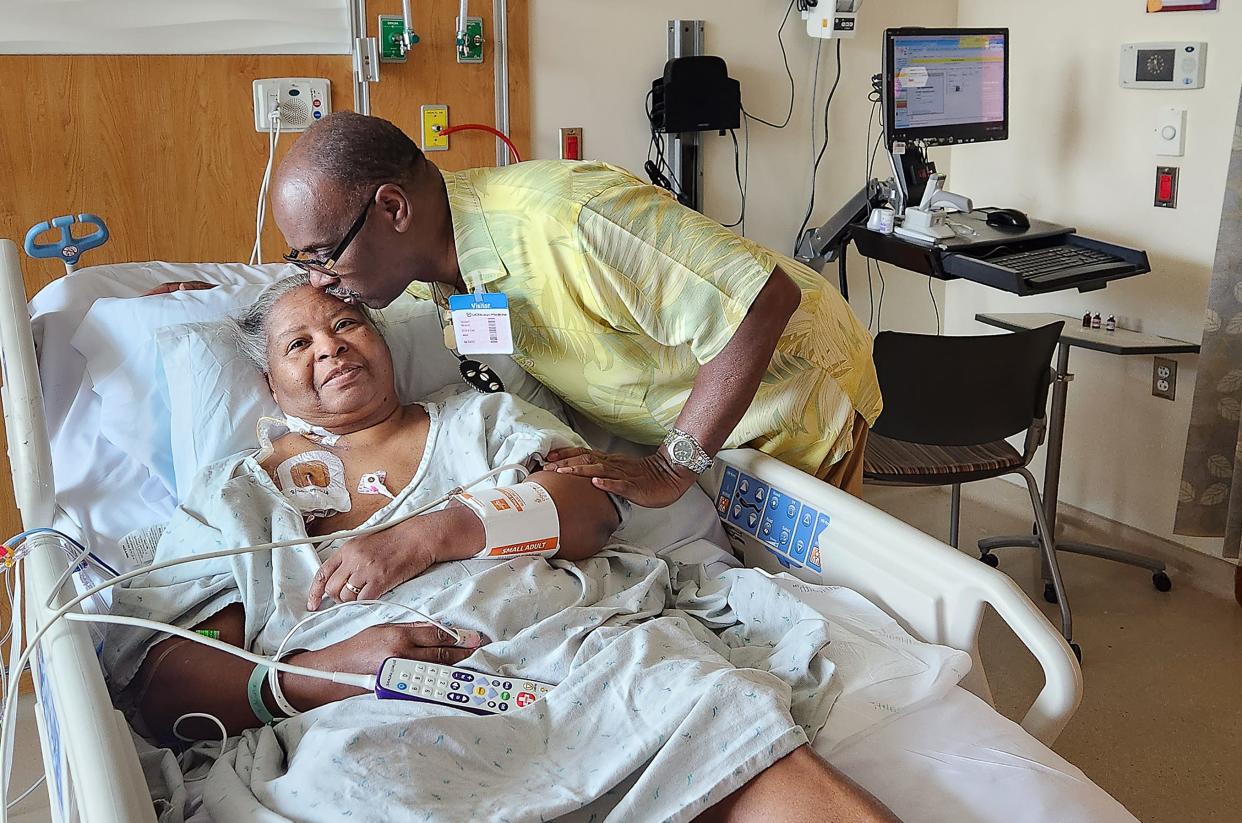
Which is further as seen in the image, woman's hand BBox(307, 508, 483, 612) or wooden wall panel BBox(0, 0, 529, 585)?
wooden wall panel BBox(0, 0, 529, 585)

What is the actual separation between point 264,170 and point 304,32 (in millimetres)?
335

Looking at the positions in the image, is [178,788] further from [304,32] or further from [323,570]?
[304,32]

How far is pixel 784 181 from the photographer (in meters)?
3.47

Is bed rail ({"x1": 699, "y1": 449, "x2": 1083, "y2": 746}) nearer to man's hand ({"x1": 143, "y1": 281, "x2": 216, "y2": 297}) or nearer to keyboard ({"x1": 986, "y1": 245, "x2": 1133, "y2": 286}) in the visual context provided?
man's hand ({"x1": 143, "y1": 281, "x2": 216, "y2": 297})

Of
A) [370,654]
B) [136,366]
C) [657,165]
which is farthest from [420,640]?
[657,165]

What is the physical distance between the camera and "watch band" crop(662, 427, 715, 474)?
5.46 feet

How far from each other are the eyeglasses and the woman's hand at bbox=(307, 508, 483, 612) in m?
0.38

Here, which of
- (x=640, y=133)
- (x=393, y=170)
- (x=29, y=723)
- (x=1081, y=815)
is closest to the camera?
(x=1081, y=815)

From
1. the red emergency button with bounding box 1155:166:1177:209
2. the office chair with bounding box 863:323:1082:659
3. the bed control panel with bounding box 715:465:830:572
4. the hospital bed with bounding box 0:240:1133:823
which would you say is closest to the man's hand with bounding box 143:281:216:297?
the hospital bed with bounding box 0:240:1133:823

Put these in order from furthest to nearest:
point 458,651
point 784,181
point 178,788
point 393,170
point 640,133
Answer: point 784,181, point 640,133, point 393,170, point 458,651, point 178,788

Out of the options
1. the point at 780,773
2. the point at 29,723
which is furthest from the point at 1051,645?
the point at 29,723

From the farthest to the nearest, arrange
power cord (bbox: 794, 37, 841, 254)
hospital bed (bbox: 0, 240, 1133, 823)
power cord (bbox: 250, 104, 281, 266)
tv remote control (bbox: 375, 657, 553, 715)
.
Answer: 1. power cord (bbox: 794, 37, 841, 254)
2. power cord (bbox: 250, 104, 281, 266)
3. tv remote control (bbox: 375, 657, 553, 715)
4. hospital bed (bbox: 0, 240, 1133, 823)

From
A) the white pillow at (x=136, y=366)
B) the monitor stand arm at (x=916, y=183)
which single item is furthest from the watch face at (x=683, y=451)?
the monitor stand arm at (x=916, y=183)

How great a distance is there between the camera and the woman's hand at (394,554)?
56.2 inches
